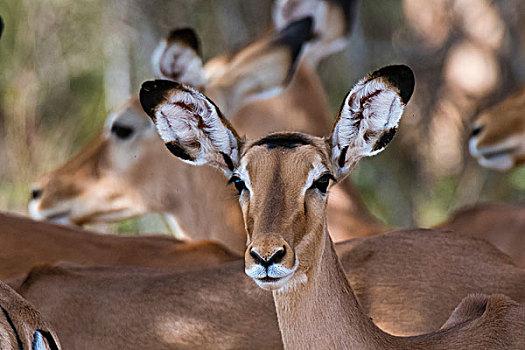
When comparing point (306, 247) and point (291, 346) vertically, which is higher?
point (306, 247)

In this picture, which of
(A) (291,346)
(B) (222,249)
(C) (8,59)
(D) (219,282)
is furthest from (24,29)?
(A) (291,346)

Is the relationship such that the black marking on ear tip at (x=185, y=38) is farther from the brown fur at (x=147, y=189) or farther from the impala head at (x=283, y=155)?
the impala head at (x=283, y=155)

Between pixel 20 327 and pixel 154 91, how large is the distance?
2.91 ft

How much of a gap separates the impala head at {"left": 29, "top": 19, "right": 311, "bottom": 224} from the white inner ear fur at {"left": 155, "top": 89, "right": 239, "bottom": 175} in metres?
1.95

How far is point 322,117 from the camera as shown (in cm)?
635

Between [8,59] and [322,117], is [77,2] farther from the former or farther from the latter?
[322,117]

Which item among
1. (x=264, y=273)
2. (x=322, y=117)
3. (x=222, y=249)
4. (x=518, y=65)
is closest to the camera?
(x=264, y=273)

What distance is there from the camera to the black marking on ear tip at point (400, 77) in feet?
10.2

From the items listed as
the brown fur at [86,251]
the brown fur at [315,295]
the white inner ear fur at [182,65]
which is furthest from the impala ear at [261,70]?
the brown fur at [315,295]

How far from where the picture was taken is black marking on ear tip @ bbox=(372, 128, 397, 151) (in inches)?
130

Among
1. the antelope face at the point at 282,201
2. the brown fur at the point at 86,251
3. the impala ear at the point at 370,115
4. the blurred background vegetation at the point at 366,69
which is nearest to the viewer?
the antelope face at the point at 282,201

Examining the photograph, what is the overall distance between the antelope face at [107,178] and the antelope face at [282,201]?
8.78 ft

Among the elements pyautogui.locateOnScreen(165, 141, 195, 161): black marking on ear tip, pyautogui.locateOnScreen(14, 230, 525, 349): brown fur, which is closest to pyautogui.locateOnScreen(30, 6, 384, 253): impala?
pyautogui.locateOnScreen(14, 230, 525, 349): brown fur

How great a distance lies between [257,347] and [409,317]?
0.59m
